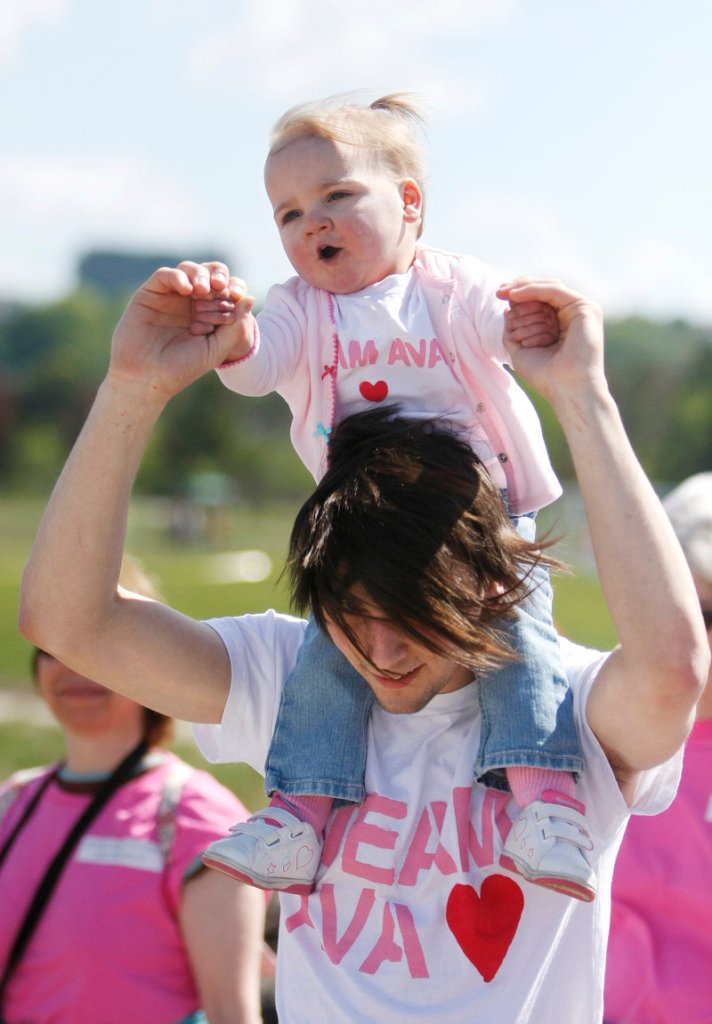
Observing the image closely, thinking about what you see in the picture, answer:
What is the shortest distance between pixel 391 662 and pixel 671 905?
1280mm

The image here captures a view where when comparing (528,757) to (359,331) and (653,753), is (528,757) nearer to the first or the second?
(653,753)

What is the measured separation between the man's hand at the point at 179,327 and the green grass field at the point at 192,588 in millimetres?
398

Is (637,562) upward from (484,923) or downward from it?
upward

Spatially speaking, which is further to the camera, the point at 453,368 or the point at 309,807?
the point at 453,368

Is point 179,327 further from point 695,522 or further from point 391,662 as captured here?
point 695,522

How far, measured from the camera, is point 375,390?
7.07 ft

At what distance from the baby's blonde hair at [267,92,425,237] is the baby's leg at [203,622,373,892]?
3.04 ft

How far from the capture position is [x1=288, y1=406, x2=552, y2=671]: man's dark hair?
6.20 ft

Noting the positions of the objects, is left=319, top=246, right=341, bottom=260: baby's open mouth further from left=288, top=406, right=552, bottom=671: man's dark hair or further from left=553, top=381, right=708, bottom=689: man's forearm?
left=553, top=381, right=708, bottom=689: man's forearm

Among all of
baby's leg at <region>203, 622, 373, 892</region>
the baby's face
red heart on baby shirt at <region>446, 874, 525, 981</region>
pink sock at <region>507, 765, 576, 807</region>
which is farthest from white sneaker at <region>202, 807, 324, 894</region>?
the baby's face

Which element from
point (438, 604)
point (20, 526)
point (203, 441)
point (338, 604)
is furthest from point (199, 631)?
point (203, 441)

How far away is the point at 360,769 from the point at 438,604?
328 millimetres

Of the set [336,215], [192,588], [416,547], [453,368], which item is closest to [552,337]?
[453,368]

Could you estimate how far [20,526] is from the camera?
45.8 meters
